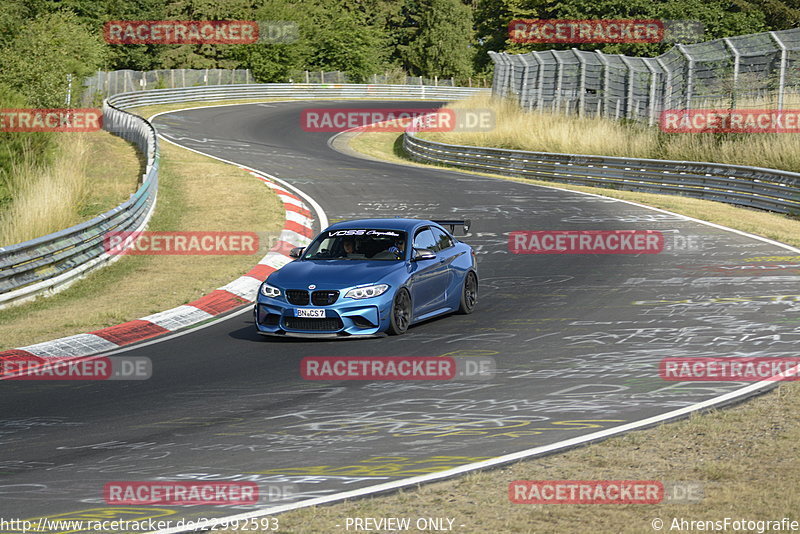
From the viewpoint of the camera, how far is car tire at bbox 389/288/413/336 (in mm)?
12648

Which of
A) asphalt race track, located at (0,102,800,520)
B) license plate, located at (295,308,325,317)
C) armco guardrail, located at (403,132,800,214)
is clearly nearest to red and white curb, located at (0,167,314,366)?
A: asphalt race track, located at (0,102,800,520)

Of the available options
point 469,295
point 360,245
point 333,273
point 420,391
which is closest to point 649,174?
point 469,295

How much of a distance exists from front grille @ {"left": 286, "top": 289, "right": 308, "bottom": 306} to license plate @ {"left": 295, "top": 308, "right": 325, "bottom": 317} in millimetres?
98

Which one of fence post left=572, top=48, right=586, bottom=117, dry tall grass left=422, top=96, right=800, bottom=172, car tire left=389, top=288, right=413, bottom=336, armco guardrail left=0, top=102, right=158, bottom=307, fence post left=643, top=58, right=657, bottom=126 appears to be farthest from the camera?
fence post left=572, top=48, right=586, bottom=117

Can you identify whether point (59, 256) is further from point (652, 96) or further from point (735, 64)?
point (652, 96)

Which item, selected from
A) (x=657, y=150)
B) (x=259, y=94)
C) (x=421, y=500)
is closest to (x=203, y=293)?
(x=421, y=500)

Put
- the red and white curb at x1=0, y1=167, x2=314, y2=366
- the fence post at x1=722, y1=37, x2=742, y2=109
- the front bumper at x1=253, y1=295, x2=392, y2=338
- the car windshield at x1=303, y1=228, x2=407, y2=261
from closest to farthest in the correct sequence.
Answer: the front bumper at x1=253, y1=295, x2=392, y2=338 → the red and white curb at x1=0, y1=167, x2=314, y2=366 → the car windshield at x1=303, y1=228, x2=407, y2=261 → the fence post at x1=722, y1=37, x2=742, y2=109

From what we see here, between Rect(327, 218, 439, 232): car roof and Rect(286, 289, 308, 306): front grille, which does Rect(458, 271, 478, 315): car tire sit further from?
Rect(286, 289, 308, 306): front grille

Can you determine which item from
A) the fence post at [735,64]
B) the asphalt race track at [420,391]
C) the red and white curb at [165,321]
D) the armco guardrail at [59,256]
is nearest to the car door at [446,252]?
the asphalt race track at [420,391]

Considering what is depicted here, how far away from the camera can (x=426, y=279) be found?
44.1 feet

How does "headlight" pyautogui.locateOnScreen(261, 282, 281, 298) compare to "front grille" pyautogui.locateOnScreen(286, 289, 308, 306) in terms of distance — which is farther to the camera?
"headlight" pyautogui.locateOnScreen(261, 282, 281, 298)

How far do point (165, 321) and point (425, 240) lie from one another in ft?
12.2

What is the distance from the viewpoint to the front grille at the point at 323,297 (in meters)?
12.5

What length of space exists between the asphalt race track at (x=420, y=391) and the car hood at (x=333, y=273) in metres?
0.71
